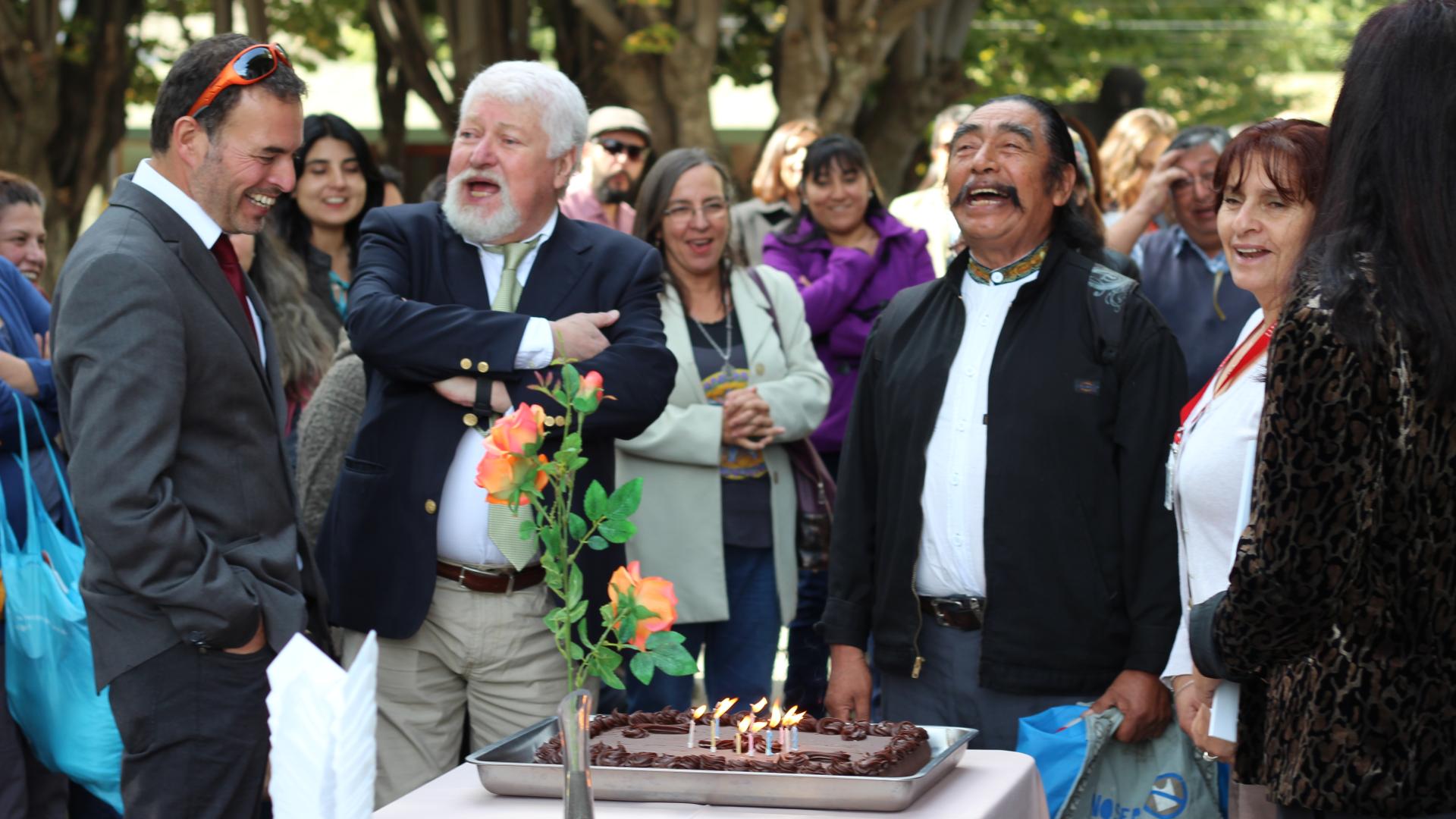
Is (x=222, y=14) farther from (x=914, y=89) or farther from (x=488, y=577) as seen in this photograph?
(x=488, y=577)

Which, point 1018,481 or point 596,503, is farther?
point 1018,481

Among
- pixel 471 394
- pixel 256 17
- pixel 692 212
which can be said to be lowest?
pixel 471 394

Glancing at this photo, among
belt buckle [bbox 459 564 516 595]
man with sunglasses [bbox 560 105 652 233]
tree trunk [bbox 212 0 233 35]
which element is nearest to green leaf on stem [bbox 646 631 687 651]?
belt buckle [bbox 459 564 516 595]

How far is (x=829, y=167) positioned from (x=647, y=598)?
13.7 ft

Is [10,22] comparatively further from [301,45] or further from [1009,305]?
[1009,305]

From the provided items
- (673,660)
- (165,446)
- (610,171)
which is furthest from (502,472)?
(610,171)

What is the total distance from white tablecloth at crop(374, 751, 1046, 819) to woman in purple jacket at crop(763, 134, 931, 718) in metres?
2.76

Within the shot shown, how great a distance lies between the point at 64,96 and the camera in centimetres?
1470

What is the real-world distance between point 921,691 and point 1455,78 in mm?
2057

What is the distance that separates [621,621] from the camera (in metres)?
2.46

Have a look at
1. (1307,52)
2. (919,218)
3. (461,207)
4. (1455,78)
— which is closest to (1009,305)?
(461,207)

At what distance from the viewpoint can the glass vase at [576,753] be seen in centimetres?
220

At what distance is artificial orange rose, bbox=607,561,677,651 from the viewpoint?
2465mm

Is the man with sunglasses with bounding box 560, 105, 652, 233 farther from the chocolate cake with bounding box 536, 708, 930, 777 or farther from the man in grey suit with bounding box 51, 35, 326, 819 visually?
the chocolate cake with bounding box 536, 708, 930, 777
